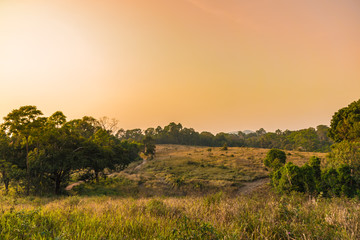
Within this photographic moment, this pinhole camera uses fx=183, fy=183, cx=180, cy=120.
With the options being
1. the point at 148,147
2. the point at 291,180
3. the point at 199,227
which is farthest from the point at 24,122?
the point at 148,147

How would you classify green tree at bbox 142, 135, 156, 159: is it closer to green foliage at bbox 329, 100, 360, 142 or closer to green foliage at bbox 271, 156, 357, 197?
green foliage at bbox 271, 156, 357, 197

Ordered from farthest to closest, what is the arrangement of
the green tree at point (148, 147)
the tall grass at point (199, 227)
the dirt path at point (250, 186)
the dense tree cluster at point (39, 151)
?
the green tree at point (148, 147), the dirt path at point (250, 186), the dense tree cluster at point (39, 151), the tall grass at point (199, 227)

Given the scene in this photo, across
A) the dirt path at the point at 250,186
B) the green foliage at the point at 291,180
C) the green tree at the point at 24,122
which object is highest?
the green tree at the point at 24,122

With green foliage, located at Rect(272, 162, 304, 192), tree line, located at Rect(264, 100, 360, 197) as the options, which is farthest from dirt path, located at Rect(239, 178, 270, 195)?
green foliage, located at Rect(272, 162, 304, 192)

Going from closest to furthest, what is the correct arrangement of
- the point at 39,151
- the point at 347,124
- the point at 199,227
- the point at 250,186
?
the point at 199,227 < the point at 39,151 < the point at 250,186 < the point at 347,124

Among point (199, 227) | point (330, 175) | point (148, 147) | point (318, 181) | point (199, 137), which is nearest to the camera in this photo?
point (199, 227)

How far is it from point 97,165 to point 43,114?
8072 millimetres

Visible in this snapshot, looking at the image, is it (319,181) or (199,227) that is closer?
(199,227)

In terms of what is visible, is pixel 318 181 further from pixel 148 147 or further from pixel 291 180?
pixel 148 147

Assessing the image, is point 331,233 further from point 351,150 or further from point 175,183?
point 175,183

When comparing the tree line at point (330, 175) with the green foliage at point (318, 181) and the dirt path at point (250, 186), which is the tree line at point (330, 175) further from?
the dirt path at point (250, 186)

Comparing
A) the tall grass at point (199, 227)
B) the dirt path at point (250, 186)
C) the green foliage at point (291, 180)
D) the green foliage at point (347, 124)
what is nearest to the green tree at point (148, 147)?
the dirt path at point (250, 186)

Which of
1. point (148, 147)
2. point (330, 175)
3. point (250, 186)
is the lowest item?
point (250, 186)

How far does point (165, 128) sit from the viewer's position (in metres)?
105
